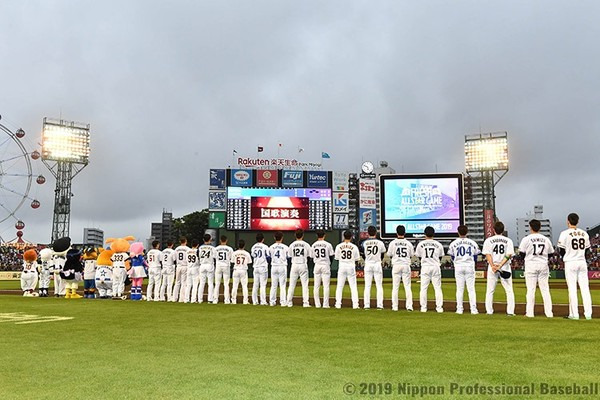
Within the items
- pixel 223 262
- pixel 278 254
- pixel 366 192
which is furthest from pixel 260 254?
pixel 366 192

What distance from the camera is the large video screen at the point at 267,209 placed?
4544 centimetres

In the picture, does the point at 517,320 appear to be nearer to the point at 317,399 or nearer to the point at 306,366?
the point at 306,366

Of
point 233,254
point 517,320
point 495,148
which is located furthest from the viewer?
point 495,148

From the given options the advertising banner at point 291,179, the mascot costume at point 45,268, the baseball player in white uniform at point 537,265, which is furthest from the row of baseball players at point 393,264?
the advertising banner at point 291,179

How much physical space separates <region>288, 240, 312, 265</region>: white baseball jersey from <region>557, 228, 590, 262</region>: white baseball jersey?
20.7ft

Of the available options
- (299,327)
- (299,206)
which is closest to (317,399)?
(299,327)

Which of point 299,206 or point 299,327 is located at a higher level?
point 299,206

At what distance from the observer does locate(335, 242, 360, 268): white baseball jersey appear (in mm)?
13031

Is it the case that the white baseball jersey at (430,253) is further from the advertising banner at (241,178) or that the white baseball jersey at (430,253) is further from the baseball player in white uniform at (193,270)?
the advertising banner at (241,178)

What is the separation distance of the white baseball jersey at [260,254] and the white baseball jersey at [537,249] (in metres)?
6.99

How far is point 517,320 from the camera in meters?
9.27

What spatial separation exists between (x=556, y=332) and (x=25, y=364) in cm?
745

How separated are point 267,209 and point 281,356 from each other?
3972 centimetres

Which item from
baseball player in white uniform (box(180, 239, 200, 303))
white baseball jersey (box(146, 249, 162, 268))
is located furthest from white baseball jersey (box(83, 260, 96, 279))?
baseball player in white uniform (box(180, 239, 200, 303))
